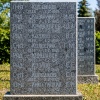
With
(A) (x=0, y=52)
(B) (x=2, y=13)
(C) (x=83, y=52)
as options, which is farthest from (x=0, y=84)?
(B) (x=2, y=13)

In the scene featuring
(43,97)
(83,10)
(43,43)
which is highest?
(83,10)

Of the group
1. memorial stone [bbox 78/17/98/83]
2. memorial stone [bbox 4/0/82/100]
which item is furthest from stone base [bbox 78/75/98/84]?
memorial stone [bbox 4/0/82/100]

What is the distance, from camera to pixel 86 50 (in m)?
13.0

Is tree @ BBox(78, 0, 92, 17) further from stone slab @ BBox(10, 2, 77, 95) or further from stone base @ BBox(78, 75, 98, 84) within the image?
stone slab @ BBox(10, 2, 77, 95)

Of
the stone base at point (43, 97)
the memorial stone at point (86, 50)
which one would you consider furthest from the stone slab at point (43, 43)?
the memorial stone at point (86, 50)

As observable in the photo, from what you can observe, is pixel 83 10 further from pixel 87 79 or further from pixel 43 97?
pixel 43 97

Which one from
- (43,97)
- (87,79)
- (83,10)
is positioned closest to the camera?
(43,97)

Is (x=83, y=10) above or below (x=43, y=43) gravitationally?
above

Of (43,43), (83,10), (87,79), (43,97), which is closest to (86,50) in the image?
(87,79)

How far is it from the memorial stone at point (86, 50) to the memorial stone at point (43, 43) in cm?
575

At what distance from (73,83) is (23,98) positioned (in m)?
0.99

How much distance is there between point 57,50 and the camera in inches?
281

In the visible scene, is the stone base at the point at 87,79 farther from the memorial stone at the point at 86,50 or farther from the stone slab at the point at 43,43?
the stone slab at the point at 43,43

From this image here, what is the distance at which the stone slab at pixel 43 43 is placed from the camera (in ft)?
23.4
